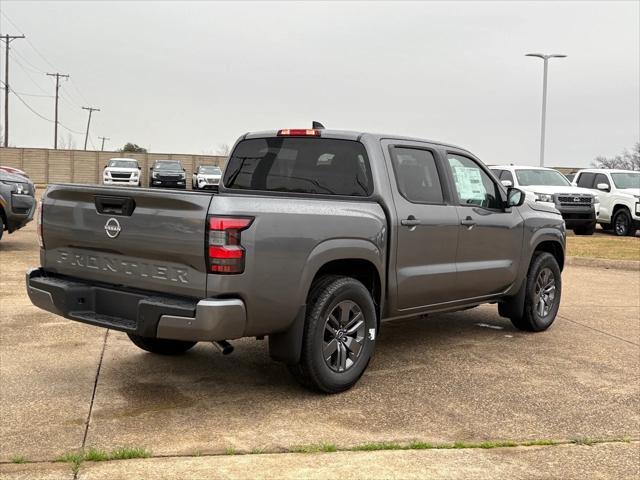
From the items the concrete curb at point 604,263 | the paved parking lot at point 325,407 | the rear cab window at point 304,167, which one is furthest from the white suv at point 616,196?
the rear cab window at point 304,167

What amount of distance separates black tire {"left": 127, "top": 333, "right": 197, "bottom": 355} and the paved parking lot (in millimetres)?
96

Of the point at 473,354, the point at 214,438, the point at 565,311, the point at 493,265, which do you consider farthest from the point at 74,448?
the point at 565,311

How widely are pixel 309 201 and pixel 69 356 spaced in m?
2.56

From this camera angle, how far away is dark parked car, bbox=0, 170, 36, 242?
42.7 feet

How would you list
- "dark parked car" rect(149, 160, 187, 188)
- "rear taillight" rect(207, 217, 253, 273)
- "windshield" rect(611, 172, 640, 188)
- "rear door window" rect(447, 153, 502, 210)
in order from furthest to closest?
"dark parked car" rect(149, 160, 187, 188), "windshield" rect(611, 172, 640, 188), "rear door window" rect(447, 153, 502, 210), "rear taillight" rect(207, 217, 253, 273)

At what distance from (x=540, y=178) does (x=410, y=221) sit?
15.7 meters

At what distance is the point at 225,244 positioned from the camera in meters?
4.56

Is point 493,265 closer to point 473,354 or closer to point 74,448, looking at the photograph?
point 473,354

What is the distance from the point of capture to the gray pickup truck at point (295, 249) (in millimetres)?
4637

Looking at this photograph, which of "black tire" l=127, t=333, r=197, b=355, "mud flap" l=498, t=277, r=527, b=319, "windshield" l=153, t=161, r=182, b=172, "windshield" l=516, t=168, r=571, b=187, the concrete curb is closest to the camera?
"black tire" l=127, t=333, r=197, b=355

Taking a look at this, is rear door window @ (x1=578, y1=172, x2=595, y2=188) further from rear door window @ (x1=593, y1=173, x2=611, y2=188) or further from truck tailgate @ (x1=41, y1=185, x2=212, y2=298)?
truck tailgate @ (x1=41, y1=185, x2=212, y2=298)

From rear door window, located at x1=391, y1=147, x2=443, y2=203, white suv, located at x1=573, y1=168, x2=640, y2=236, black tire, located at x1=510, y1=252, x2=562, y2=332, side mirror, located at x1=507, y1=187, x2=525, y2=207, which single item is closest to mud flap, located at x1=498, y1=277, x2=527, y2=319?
black tire, located at x1=510, y1=252, x2=562, y2=332

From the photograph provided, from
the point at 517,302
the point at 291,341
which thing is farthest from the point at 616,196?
the point at 291,341

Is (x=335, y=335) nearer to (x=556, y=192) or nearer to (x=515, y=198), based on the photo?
(x=515, y=198)
